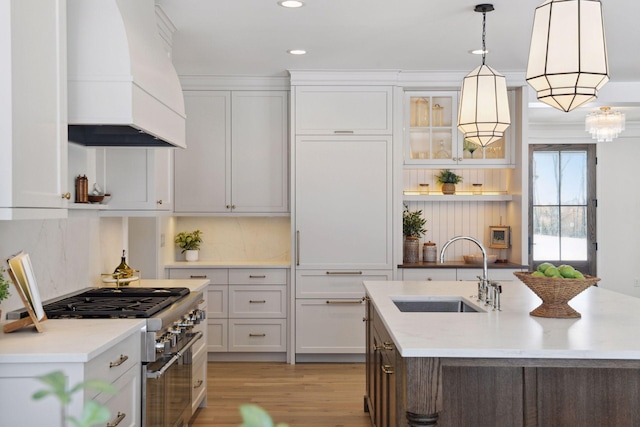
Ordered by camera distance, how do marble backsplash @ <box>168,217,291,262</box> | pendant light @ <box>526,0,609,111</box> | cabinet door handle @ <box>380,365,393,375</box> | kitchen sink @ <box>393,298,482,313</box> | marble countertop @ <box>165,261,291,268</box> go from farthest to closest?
marble backsplash @ <box>168,217,291,262</box> < marble countertop @ <box>165,261,291,268</box> < kitchen sink @ <box>393,298,482,313</box> < cabinet door handle @ <box>380,365,393,375</box> < pendant light @ <box>526,0,609,111</box>

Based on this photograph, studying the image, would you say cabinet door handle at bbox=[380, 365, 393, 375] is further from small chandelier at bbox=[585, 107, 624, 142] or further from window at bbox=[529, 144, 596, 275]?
window at bbox=[529, 144, 596, 275]

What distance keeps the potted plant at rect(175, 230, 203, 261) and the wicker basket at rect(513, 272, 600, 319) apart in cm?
379

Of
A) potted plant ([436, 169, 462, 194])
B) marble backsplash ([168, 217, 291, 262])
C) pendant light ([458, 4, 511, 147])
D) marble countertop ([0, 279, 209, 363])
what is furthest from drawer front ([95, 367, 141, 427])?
potted plant ([436, 169, 462, 194])

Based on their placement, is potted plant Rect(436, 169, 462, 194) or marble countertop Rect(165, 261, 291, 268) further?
potted plant Rect(436, 169, 462, 194)

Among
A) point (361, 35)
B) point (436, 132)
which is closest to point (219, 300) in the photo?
point (436, 132)

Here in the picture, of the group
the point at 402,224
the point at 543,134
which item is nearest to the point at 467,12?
the point at 402,224

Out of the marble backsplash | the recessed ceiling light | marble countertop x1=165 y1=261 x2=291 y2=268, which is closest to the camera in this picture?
the recessed ceiling light

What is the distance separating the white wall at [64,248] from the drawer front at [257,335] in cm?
174

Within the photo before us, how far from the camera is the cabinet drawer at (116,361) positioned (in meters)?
2.26

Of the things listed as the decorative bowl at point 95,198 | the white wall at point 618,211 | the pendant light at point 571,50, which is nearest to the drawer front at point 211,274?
the decorative bowl at point 95,198

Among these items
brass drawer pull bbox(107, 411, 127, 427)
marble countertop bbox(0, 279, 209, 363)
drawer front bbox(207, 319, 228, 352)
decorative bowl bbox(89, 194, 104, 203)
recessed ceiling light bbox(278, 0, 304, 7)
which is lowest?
drawer front bbox(207, 319, 228, 352)

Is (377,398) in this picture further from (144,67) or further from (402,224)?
(402,224)

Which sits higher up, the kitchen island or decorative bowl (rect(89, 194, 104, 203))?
decorative bowl (rect(89, 194, 104, 203))

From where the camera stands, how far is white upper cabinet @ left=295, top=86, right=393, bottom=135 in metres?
5.79
